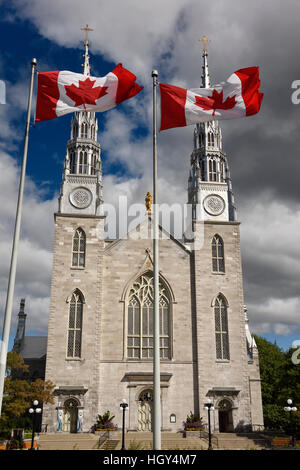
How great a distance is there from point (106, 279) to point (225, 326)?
35.2ft

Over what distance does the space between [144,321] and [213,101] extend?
23385mm

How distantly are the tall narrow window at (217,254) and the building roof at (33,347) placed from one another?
81.6 feet

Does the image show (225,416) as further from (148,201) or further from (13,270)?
(13,270)

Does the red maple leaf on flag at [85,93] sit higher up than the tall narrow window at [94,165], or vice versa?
the tall narrow window at [94,165]

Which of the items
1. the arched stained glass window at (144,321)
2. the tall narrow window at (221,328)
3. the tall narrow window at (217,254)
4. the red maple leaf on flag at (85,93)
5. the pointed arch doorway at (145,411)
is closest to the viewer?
the red maple leaf on flag at (85,93)

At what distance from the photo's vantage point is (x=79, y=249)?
1478 inches

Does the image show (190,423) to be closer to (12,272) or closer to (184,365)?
(184,365)

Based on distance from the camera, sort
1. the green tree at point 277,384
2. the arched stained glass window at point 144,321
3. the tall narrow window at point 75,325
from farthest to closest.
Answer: the arched stained glass window at point 144,321 < the tall narrow window at point 75,325 < the green tree at point 277,384

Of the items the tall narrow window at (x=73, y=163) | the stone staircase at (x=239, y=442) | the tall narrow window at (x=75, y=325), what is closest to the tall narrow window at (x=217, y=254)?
the tall narrow window at (x=75, y=325)

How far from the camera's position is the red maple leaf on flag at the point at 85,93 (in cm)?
1692

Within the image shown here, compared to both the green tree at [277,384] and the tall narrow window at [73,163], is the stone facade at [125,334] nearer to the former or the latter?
the green tree at [277,384]

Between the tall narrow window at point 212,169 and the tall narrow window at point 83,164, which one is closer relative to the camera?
the tall narrow window at point 83,164

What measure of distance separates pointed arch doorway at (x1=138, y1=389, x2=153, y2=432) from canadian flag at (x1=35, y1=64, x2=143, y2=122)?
24.6 m

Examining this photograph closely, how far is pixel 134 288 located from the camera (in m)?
37.3
